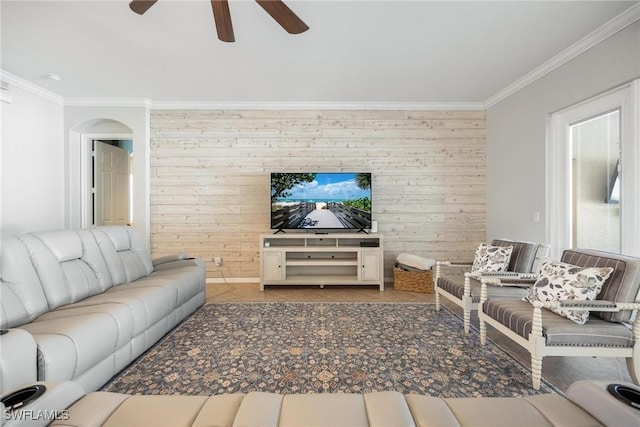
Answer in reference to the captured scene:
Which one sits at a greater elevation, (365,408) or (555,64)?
(555,64)

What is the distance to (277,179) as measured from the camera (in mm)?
4004

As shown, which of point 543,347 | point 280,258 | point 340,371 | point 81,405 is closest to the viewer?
point 81,405

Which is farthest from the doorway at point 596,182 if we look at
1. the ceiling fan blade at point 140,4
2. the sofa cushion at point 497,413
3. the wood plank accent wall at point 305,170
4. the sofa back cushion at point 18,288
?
the sofa back cushion at point 18,288

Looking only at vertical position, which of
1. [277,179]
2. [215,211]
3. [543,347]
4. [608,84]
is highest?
[608,84]

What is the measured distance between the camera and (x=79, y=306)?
6.22ft

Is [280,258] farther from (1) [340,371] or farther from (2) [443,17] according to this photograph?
(2) [443,17]

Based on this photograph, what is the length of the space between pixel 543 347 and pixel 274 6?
259cm

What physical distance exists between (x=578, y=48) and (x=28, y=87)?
5.97 metres

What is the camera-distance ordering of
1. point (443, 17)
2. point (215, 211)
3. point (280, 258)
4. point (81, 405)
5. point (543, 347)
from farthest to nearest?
1. point (215, 211)
2. point (280, 258)
3. point (443, 17)
4. point (543, 347)
5. point (81, 405)

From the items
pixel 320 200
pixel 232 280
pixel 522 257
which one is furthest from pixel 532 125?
pixel 232 280

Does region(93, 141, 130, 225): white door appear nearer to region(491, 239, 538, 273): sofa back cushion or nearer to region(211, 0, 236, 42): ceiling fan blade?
region(211, 0, 236, 42): ceiling fan blade

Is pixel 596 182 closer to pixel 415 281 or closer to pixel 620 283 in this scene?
pixel 620 283

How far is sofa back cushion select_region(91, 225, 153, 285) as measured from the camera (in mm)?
2523

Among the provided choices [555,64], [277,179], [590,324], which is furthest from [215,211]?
[555,64]
